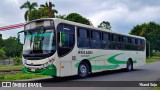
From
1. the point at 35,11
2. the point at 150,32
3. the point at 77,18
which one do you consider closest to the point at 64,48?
the point at 35,11

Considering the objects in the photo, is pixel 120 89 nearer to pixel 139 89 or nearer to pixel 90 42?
pixel 139 89

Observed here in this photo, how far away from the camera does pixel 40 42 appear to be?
15.2 m

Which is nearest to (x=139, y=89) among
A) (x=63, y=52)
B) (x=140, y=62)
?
(x=63, y=52)

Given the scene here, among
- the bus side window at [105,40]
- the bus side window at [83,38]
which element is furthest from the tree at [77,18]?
the bus side window at [83,38]

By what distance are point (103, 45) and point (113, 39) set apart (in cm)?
185

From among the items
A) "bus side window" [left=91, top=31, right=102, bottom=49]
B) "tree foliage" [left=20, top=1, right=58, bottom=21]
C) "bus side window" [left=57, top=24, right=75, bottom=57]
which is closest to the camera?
"bus side window" [left=57, top=24, right=75, bottom=57]

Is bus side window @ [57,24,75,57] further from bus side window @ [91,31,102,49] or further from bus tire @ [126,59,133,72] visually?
bus tire @ [126,59,133,72]

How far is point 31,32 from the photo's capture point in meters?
16.1

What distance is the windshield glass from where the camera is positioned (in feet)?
49.4

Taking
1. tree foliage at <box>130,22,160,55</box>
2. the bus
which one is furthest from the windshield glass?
tree foliage at <box>130,22,160,55</box>

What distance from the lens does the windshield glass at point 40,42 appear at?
1505cm

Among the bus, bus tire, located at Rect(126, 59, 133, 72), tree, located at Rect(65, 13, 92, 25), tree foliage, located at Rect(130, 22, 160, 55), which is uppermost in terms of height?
tree, located at Rect(65, 13, 92, 25)

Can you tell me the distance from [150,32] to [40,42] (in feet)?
261

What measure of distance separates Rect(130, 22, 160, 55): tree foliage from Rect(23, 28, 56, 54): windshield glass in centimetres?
7395
